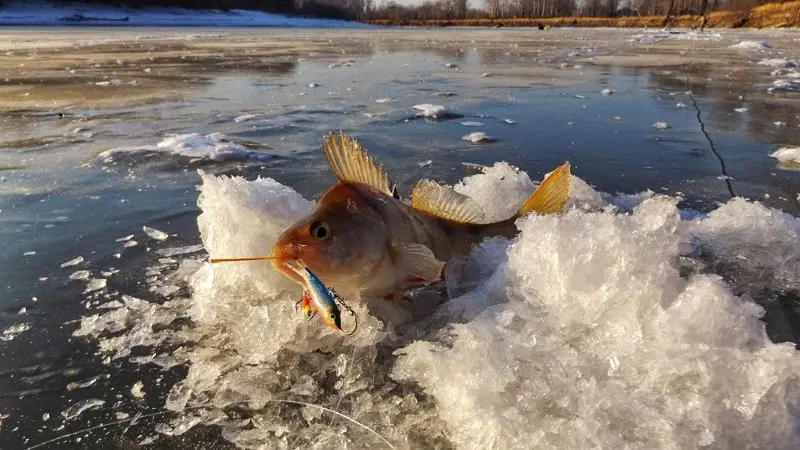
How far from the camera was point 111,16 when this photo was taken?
173 ft

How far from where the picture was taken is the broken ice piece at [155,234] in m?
2.99

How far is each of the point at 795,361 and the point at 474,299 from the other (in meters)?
1.02

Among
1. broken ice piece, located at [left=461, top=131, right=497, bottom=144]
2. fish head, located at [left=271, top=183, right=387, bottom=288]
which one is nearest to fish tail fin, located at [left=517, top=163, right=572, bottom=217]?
fish head, located at [left=271, top=183, right=387, bottom=288]

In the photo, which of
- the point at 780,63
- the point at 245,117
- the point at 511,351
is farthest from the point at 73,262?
the point at 780,63

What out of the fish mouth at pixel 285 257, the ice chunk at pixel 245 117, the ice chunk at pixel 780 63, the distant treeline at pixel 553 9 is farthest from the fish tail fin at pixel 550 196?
the distant treeline at pixel 553 9

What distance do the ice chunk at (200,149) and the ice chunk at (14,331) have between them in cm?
265

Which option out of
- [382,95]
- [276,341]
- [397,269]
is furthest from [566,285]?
[382,95]

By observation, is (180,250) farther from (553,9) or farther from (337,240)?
(553,9)

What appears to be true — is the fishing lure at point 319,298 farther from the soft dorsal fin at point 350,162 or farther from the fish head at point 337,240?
the soft dorsal fin at point 350,162

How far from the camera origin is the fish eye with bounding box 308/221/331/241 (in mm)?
1646

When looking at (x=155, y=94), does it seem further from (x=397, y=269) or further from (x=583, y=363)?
(x=583, y=363)

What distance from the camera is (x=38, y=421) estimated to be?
161 centimetres

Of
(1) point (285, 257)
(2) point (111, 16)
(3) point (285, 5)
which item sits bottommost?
(1) point (285, 257)

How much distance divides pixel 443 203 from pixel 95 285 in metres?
1.61
